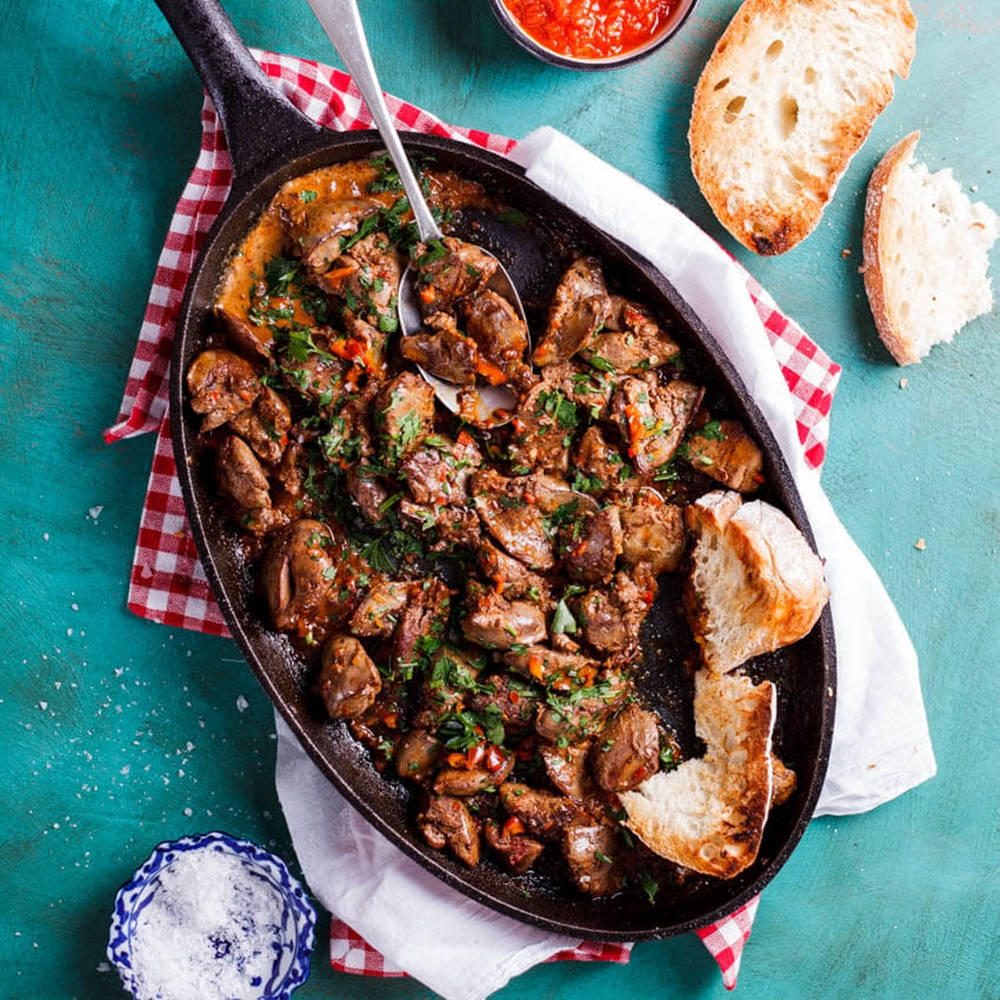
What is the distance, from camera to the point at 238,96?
3.91 m

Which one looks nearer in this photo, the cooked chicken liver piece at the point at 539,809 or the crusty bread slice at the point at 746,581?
the crusty bread slice at the point at 746,581

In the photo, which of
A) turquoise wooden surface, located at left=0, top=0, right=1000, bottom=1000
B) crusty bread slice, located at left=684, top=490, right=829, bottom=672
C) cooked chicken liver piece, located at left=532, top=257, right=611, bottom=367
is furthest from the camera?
turquoise wooden surface, located at left=0, top=0, right=1000, bottom=1000

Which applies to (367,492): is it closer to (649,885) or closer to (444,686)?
(444,686)

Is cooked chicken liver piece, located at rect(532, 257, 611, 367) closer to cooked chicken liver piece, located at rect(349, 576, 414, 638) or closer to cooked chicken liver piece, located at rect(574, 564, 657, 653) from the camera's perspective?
cooked chicken liver piece, located at rect(574, 564, 657, 653)

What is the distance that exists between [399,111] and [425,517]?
68.6 inches

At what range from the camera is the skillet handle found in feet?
12.8

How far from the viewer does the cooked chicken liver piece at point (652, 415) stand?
4016 mm

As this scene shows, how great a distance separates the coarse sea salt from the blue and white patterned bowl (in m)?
0.02

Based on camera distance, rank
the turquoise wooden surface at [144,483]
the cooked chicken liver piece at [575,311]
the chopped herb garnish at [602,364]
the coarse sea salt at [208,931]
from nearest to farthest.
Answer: the cooked chicken liver piece at [575,311], the chopped herb garnish at [602,364], the coarse sea salt at [208,931], the turquoise wooden surface at [144,483]

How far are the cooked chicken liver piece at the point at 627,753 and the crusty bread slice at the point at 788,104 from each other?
2064 millimetres

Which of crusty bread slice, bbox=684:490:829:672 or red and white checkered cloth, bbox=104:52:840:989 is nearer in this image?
crusty bread slice, bbox=684:490:829:672

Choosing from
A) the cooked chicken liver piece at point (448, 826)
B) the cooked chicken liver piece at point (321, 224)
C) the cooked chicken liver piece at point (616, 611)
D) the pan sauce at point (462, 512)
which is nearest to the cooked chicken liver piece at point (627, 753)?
the pan sauce at point (462, 512)

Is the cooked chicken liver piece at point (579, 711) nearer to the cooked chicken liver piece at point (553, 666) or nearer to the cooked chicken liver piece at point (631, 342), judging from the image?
the cooked chicken liver piece at point (553, 666)

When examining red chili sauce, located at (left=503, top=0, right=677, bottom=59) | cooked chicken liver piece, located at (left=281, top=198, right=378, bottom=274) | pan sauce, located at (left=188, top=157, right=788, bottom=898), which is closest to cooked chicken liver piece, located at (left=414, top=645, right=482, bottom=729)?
pan sauce, located at (left=188, top=157, right=788, bottom=898)
